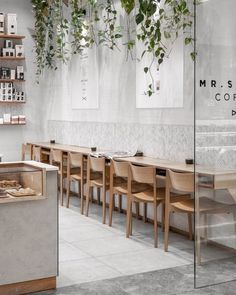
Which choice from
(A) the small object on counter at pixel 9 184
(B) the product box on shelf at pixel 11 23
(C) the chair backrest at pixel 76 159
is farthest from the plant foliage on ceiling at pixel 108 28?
(A) the small object on counter at pixel 9 184

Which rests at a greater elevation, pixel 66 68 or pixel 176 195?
pixel 66 68

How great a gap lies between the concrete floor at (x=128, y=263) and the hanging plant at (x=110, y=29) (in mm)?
2539

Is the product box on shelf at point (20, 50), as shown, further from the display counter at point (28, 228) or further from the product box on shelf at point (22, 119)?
the display counter at point (28, 228)

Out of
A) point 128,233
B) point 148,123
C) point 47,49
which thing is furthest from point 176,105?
point 47,49

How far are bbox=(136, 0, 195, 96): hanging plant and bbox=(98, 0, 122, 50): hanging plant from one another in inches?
25.4

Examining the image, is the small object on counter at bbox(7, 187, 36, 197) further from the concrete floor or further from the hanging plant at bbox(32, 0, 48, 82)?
the hanging plant at bbox(32, 0, 48, 82)

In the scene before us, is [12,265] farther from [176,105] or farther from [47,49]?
[47,49]

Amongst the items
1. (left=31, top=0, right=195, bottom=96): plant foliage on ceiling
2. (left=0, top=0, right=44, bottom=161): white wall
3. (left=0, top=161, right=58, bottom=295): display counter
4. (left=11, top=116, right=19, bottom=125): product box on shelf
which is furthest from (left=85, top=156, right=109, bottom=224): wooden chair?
(left=0, top=0, right=44, bottom=161): white wall

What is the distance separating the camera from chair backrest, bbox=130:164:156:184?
5.33 m

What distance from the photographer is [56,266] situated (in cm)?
397

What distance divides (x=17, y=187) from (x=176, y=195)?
7.00 ft

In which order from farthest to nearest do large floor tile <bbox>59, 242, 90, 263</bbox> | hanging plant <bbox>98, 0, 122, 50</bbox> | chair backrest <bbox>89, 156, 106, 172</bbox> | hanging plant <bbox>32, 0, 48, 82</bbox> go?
hanging plant <bbox>32, 0, 48, 82</bbox>, hanging plant <bbox>98, 0, 122, 50</bbox>, chair backrest <bbox>89, 156, 106, 172</bbox>, large floor tile <bbox>59, 242, 90, 263</bbox>

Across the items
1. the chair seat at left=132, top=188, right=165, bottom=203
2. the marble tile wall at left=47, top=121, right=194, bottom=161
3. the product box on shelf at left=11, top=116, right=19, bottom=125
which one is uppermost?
the product box on shelf at left=11, top=116, right=19, bottom=125

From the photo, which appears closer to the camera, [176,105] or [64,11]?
[176,105]
